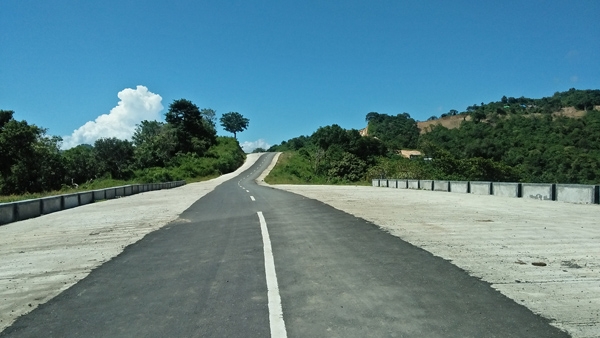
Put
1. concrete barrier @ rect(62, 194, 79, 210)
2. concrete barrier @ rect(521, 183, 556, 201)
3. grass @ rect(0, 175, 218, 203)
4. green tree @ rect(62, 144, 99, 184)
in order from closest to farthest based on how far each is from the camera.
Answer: concrete barrier @ rect(521, 183, 556, 201)
concrete barrier @ rect(62, 194, 79, 210)
grass @ rect(0, 175, 218, 203)
green tree @ rect(62, 144, 99, 184)

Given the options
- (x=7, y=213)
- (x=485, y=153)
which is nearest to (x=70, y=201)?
(x=7, y=213)

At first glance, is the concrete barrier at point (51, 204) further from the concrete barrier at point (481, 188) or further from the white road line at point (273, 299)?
the concrete barrier at point (481, 188)

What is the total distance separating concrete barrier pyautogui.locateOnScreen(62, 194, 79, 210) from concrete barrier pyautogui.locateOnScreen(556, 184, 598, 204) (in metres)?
24.3

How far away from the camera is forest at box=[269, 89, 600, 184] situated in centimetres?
5500

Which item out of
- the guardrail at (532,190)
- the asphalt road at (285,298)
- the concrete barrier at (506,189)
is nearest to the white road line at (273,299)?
the asphalt road at (285,298)

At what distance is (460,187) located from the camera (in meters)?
30.4

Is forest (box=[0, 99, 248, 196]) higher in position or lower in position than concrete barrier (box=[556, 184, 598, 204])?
higher

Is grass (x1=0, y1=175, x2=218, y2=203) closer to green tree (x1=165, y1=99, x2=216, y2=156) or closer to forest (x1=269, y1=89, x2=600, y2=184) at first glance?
green tree (x1=165, y1=99, x2=216, y2=156)

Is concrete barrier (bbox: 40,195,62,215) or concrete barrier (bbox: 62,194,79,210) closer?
concrete barrier (bbox: 40,195,62,215)

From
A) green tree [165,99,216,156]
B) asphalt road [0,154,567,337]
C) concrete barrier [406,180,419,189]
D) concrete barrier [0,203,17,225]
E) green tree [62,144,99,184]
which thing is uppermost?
green tree [165,99,216,156]

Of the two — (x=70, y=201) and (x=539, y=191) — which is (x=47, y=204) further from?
(x=539, y=191)

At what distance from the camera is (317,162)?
3669 inches

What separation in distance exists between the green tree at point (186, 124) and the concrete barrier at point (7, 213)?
9402 centimetres

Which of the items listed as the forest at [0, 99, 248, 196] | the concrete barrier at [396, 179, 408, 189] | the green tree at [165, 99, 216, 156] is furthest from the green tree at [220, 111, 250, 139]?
the concrete barrier at [396, 179, 408, 189]
